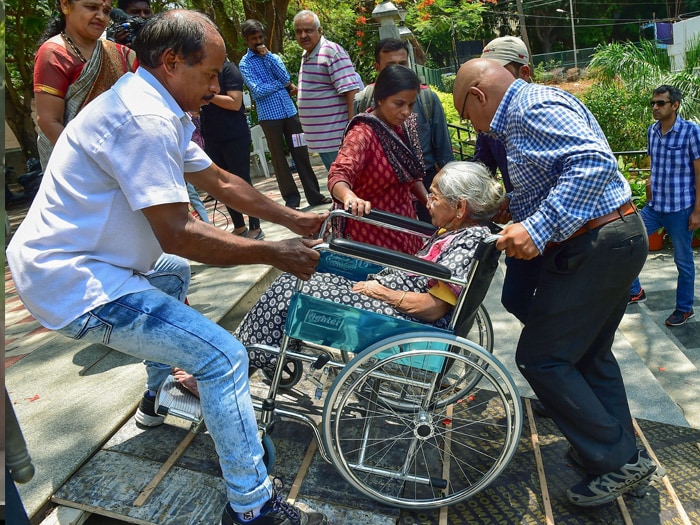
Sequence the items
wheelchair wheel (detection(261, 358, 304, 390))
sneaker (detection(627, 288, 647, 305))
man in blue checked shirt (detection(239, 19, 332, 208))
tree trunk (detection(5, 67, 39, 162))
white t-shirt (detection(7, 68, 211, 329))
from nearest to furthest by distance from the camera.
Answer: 1. white t-shirt (detection(7, 68, 211, 329))
2. wheelchair wheel (detection(261, 358, 304, 390))
3. sneaker (detection(627, 288, 647, 305))
4. man in blue checked shirt (detection(239, 19, 332, 208))
5. tree trunk (detection(5, 67, 39, 162))

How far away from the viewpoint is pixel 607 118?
9.39 m

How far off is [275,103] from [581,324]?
14.8 ft

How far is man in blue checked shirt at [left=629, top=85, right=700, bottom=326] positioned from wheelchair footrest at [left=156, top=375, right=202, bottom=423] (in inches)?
146

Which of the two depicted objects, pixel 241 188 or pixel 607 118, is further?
pixel 607 118

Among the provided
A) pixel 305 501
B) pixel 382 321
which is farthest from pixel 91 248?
pixel 305 501

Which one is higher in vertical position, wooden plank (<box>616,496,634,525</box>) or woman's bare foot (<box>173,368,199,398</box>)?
woman's bare foot (<box>173,368,199,398</box>)

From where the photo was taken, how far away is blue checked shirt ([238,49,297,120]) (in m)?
6.09

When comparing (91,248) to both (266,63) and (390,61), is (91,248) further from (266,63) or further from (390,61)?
(266,63)

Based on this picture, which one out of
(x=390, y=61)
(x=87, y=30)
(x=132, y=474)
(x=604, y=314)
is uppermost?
(x=87, y=30)

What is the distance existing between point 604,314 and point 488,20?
144ft

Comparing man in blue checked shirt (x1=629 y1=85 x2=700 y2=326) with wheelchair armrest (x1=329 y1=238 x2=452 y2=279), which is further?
man in blue checked shirt (x1=629 y1=85 x2=700 y2=326)

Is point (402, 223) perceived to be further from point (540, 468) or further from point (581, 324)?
point (540, 468)

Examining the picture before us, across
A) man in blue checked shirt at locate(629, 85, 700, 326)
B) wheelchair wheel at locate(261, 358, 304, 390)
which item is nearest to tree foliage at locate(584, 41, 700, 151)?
man in blue checked shirt at locate(629, 85, 700, 326)

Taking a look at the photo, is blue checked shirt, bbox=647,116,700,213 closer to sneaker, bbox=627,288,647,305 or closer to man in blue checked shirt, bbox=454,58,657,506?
sneaker, bbox=627,288,647,305
